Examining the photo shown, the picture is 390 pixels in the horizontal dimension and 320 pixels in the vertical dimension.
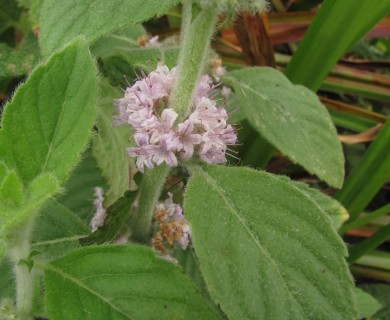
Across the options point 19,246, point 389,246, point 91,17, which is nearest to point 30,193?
point 19,246

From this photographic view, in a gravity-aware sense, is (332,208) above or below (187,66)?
below

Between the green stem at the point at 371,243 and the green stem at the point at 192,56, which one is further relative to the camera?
the green stem at the point at 371,243

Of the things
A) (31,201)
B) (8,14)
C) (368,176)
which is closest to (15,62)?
(8,14)

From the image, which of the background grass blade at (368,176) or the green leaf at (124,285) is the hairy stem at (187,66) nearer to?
the green leaf at (124,285)

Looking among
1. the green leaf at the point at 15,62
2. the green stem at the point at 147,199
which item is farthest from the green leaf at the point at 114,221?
the green leaf at the point at 15,62

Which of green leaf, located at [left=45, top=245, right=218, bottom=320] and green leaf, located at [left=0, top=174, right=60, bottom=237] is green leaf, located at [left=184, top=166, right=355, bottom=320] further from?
green leaf, located at [left=0, top=174, right=60, bottom=237]

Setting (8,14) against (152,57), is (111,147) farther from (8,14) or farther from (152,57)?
(8,14)

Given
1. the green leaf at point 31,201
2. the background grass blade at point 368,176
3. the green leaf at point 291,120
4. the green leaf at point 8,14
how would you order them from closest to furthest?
the green leaf at point 31,201
the green leaf at point 291,120
the background grass blade at point 368,176
the green leaf at point 8,14
